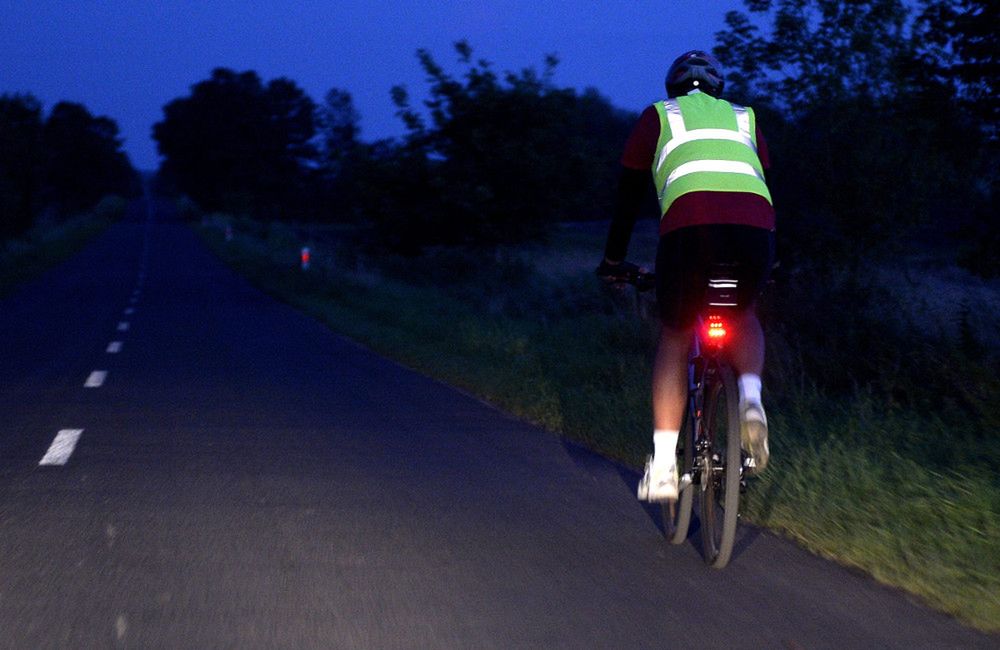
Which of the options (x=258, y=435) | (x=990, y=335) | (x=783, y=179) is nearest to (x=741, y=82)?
(x=783, y=179)

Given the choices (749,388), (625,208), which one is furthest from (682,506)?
(625,208)

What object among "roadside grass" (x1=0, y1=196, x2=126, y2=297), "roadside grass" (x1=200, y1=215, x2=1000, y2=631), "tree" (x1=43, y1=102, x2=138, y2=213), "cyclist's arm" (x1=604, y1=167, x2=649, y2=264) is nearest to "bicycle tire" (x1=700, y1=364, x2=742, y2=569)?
"roadside grass" (x1=200, y1=215, x2=1000, y2=631)

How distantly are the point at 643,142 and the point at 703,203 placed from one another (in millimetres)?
399

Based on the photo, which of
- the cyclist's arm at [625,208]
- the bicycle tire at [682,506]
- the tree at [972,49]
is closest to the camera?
the cyclist's arm at [625,208]

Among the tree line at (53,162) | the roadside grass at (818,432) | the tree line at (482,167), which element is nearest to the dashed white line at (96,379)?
the roadside grass at (818,432)

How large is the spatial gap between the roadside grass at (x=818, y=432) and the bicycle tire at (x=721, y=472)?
0.58 m

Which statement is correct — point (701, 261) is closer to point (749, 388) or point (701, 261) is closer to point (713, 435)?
point (749, 388)

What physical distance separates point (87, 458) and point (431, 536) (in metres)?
2.97

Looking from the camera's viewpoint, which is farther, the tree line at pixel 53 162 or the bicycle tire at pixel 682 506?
the tree line at pixel 53 162

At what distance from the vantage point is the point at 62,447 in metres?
8.11

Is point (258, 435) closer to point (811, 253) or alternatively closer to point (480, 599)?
point (480, 599)

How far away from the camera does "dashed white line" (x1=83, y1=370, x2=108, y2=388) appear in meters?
11.6

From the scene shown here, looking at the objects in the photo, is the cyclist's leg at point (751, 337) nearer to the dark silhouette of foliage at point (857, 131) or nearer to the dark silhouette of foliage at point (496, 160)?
the dark silhouette of foliage at point (857, 131)

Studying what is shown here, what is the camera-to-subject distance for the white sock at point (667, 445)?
210 inches
